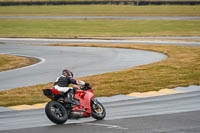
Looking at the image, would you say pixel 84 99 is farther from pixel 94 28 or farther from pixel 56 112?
pixel 94 28

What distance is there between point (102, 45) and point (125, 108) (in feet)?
78.7

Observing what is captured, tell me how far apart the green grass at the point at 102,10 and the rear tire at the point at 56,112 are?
59466 mm

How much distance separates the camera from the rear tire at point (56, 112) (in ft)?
36.9

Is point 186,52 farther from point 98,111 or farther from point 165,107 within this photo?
point 98,111

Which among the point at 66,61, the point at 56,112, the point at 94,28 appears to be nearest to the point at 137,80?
the point at 66,61

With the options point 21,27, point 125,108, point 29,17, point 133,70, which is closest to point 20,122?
point 125,108

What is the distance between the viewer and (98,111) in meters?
12.6

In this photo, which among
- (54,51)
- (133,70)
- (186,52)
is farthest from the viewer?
(54,51)

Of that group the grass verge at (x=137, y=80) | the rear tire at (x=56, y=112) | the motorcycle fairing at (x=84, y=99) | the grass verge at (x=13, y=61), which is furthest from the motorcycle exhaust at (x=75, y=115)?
the grass verge at (x=13, y=61)

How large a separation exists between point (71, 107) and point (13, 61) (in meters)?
17.4

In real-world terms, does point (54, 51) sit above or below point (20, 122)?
below

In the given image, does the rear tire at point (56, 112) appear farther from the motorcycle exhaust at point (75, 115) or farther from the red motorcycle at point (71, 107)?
the motorcycle exhaust at point (75, 115)

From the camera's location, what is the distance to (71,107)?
38.9ft

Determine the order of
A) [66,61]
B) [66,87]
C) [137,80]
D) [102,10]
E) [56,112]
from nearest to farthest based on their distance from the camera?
[56,112]
[66,87]
[137,80]
[66,61]
[102,10]
